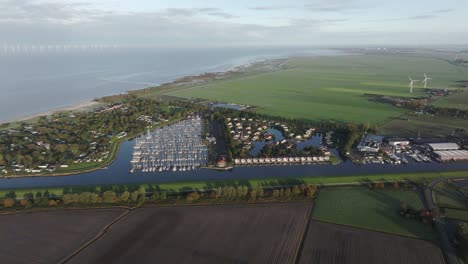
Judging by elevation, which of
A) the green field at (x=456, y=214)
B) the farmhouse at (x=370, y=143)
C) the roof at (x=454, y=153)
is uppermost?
the farmhouse at (x=370, y=143)

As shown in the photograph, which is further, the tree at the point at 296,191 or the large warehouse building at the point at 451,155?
the large warehouse building at the point at 451,155

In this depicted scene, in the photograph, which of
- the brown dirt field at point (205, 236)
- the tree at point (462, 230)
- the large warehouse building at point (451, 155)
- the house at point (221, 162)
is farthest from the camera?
the large warehouse building at point (451, 155)

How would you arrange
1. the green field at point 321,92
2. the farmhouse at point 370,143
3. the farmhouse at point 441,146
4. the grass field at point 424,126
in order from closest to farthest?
1. the farmhouse at point 441,146
2. the farmhouse at point 370,143
3. the grass field at point 424,126
4. the green field at point 321,92

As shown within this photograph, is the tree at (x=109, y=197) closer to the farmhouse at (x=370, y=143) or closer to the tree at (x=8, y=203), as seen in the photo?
the tree at (x=8, y=203)

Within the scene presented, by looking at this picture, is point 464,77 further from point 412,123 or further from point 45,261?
point 45,261

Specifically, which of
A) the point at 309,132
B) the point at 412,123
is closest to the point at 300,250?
the point at 309,132

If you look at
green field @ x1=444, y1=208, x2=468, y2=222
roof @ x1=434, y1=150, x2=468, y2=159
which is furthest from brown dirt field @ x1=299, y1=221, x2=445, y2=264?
roof @ x1=434, y1=150, x2=468, y2=159

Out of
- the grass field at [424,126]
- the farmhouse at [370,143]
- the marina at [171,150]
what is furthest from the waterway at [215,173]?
the grass field at [424,126]

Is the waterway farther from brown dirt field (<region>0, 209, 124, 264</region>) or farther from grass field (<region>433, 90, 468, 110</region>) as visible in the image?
grass field (<region>433, 90, 468, 110</region>)
